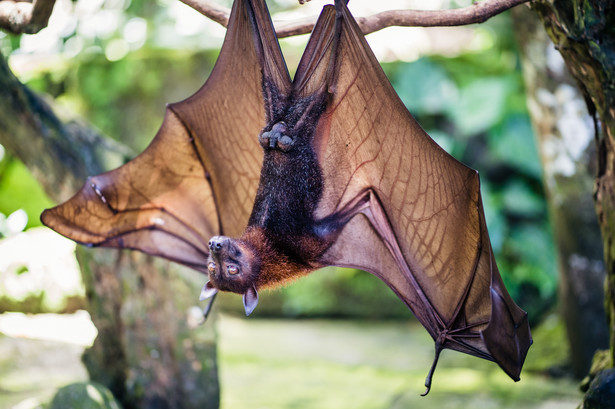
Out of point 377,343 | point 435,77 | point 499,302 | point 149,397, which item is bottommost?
point 377,343

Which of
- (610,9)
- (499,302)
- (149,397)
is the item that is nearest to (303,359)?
(149,397)

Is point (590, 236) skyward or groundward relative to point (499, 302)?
groundward

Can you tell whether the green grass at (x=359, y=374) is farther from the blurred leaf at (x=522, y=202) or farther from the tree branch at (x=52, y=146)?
the tree branch at (x=52, y=146)

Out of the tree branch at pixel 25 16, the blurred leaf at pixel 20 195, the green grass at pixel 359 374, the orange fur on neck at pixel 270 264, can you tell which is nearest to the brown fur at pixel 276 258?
the orange fur on neck at pixel 270 264

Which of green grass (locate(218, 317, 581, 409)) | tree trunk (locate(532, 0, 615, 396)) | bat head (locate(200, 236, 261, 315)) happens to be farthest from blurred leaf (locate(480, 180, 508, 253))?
bat head (locate(200, 236, 261, 315))

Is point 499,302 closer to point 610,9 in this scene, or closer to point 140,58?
point 610,9

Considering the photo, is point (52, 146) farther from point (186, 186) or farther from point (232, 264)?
point (232, 264)
